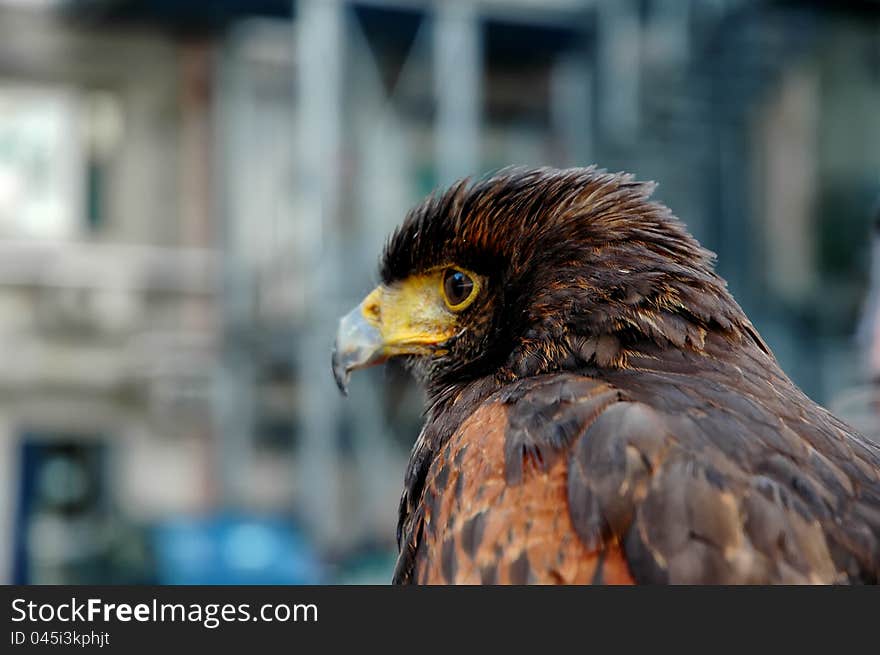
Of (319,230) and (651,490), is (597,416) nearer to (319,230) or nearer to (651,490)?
(651,490)

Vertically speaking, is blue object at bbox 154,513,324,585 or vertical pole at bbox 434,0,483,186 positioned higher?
vertical pole at bbox 434,0,483,186

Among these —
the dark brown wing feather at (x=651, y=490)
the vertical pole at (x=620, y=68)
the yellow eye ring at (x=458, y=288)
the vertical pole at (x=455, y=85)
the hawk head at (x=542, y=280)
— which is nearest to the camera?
the dark brown wing feather at (x=651, y=490)

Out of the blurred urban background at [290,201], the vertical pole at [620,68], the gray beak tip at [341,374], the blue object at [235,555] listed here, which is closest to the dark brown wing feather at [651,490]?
the gray beak tip at [341,374]

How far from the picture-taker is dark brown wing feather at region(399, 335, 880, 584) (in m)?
1.46

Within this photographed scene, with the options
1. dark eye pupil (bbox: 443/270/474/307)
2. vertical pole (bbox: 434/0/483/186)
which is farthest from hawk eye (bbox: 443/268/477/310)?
vertical pole (bbox: 434/0/483/186)

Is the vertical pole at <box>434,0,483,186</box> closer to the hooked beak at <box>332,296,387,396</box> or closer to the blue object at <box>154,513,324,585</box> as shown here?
the blue object at <box>154,513,324,585</box>

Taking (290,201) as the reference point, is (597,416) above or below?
below

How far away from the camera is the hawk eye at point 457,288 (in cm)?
218

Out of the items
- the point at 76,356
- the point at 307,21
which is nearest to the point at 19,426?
the point at 76,356

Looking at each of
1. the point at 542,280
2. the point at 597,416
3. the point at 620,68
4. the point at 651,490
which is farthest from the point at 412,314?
the point at 620,68

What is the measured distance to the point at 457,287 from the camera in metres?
2.21

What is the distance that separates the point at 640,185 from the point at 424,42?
389 inches

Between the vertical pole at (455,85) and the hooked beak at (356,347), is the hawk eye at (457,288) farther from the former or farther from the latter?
the vertical pole at (455,85)

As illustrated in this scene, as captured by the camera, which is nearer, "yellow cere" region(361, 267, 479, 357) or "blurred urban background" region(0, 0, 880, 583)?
"yellow cere" region(361, 267, 479, 357)
